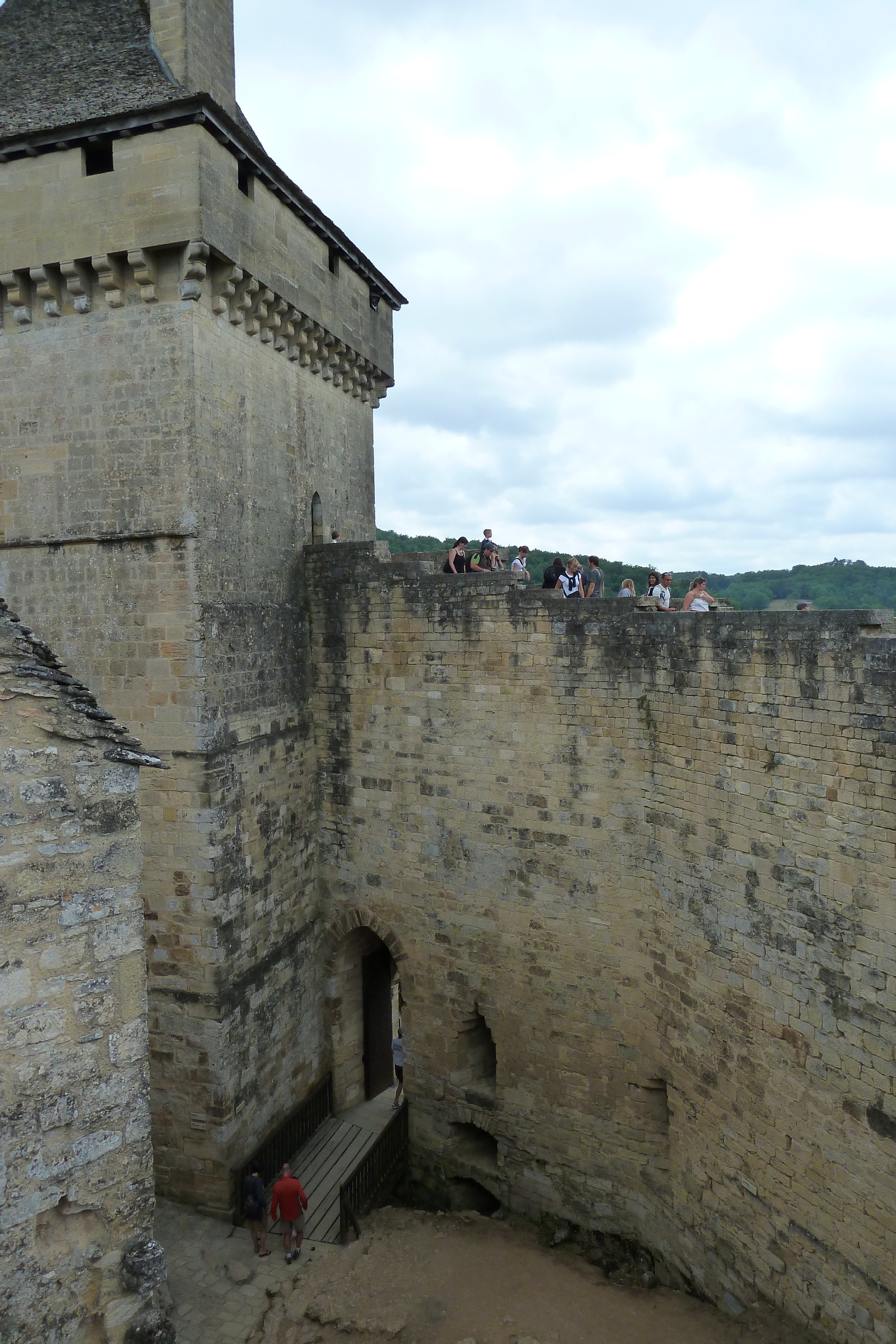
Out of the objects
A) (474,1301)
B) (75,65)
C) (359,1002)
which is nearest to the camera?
(474,1301)

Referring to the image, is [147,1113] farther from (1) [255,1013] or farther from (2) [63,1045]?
(1) [255,1013]

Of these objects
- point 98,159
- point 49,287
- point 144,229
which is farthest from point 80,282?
point 98,159

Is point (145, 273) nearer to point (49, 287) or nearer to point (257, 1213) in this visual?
point (49, 287)

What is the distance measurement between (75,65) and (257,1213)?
13279mm

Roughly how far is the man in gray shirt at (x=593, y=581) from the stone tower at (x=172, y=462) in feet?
12.5

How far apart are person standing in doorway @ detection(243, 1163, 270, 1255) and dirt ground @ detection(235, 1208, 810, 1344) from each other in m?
0.19

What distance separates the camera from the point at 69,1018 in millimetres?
4801

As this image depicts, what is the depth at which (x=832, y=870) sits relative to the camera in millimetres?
6816

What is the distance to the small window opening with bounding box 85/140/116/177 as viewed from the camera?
29.6 ft

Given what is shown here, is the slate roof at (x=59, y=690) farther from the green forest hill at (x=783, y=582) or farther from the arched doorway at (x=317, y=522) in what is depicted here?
the green forest hill at (x=783, y=582)

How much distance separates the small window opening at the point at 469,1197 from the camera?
10812 mm

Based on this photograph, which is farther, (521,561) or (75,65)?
(521,561)

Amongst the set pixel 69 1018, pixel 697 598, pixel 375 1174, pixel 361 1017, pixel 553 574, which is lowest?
pixel 375 1174

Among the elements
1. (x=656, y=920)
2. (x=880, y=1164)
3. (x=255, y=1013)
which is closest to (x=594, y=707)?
(x=656, y=920)
